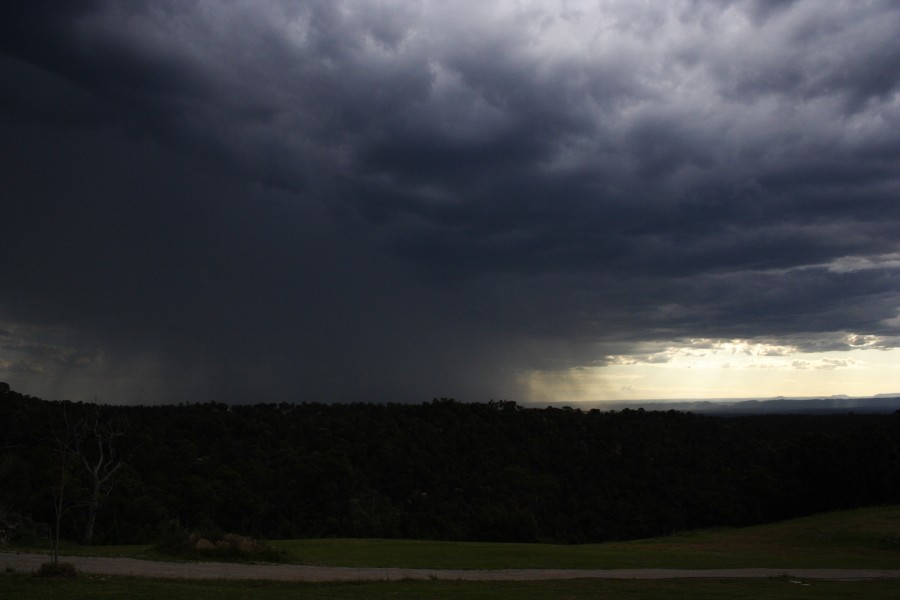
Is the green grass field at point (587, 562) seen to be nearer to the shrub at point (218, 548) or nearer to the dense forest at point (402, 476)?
the shrub at point (218, 548)

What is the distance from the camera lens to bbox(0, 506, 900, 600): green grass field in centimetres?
1819

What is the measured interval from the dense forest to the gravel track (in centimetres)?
1721

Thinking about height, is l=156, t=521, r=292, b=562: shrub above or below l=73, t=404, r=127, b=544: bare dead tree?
below

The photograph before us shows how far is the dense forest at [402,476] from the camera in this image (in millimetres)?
53219

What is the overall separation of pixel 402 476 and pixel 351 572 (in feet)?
171

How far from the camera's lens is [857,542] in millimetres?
41188

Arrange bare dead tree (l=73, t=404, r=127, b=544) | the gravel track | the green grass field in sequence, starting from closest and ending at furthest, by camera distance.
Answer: the green grass field → the gravel track → bare dead tree (l=73, t=404, r=127, b=544)

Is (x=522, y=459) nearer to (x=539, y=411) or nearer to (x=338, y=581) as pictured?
(x=539, y=411)

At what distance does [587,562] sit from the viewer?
99.2 ft

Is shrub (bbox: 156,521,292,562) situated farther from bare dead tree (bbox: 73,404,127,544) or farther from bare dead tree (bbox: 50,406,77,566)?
bare dead tree (bbox: 73,404,127,544)

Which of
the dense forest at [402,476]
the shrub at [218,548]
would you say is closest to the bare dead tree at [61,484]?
the dense forest at [402,476]

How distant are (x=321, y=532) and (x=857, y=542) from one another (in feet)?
136

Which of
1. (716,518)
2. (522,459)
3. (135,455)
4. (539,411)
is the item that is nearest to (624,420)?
(539,411)

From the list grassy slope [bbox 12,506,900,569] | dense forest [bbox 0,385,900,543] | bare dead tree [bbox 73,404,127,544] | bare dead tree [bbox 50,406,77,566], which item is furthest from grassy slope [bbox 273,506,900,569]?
dense forest [bbox 0,385,900,543]
